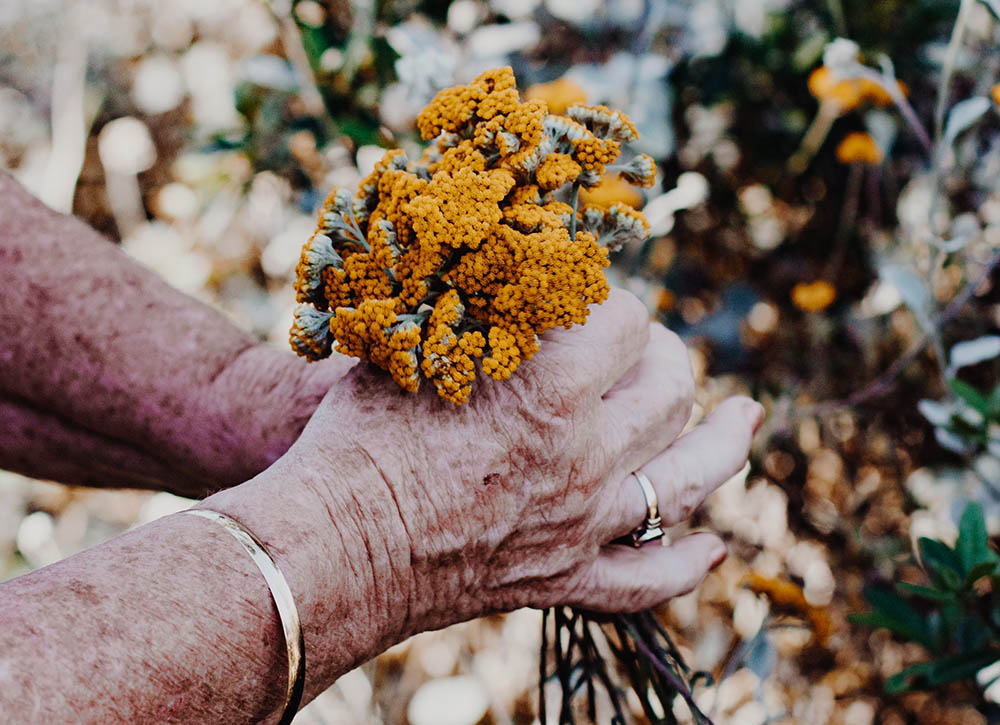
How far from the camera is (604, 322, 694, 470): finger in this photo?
929 millimetres

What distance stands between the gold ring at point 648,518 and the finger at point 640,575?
0.10ft

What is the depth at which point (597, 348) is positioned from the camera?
0.88 metres

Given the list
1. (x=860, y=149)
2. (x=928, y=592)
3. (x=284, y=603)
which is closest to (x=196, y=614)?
(x=284, y=603)

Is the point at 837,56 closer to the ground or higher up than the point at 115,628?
higher up

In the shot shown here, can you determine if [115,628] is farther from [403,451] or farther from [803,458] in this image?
[803,458]

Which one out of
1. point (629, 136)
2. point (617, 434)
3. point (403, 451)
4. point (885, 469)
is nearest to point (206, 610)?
point (403, 451)

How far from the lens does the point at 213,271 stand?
2229 millimetres

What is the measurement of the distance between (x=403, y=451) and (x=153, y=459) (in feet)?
1.77

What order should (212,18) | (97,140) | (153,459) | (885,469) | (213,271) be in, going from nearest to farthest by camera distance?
(153,459)
(885,469)
(213,271)
(212,18)
(97,140)

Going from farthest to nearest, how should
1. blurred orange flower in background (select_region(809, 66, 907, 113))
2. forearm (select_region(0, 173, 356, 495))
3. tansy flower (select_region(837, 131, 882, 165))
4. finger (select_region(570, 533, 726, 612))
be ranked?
tansy flower (select_region(837, 131, 882, 165)) < blurred orange flower in background (select_region(809, 66, 907, 113)) < forearm (select_region(0, 173, 356, 495)) < finger (select_region(570, 533, 726, 612))

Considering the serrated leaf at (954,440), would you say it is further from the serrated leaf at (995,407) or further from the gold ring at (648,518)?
the gold ring at (648,518)

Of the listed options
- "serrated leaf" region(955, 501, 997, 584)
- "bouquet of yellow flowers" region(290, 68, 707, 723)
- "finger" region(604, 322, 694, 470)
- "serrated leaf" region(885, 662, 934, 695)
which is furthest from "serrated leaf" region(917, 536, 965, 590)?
"bouquet of yellow flowers" region(290, 68, 707, 723)

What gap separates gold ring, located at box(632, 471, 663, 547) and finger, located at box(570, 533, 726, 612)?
0.03 meters

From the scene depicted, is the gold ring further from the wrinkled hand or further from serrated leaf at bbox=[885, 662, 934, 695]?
serrated leaf at bbox=[885, 662, 934, 695]
